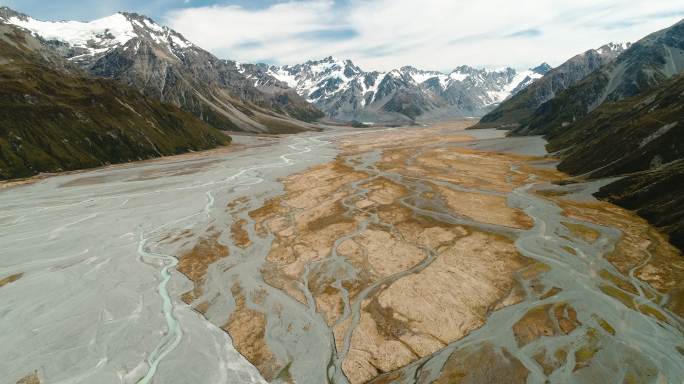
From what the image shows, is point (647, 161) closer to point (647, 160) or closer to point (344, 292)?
point (647, 160)

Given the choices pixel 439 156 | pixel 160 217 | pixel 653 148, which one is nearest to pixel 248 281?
pixel 160 217

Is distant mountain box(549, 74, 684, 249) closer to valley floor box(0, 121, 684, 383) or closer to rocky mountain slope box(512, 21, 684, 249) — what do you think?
rocky mountain slope box(512, 21, 684, 249)

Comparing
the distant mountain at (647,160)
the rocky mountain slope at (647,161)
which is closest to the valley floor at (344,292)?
the rocky mountain slope at (647,161)

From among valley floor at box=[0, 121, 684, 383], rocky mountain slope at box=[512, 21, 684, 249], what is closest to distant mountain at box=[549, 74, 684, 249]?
rocky mountain slope at box=[512, 21, 684, 249]

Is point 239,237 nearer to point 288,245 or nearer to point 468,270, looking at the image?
point 288,245

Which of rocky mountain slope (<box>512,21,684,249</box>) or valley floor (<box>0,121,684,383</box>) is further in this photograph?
rocky mountain slope (<box>512,21,684,249</box>)
